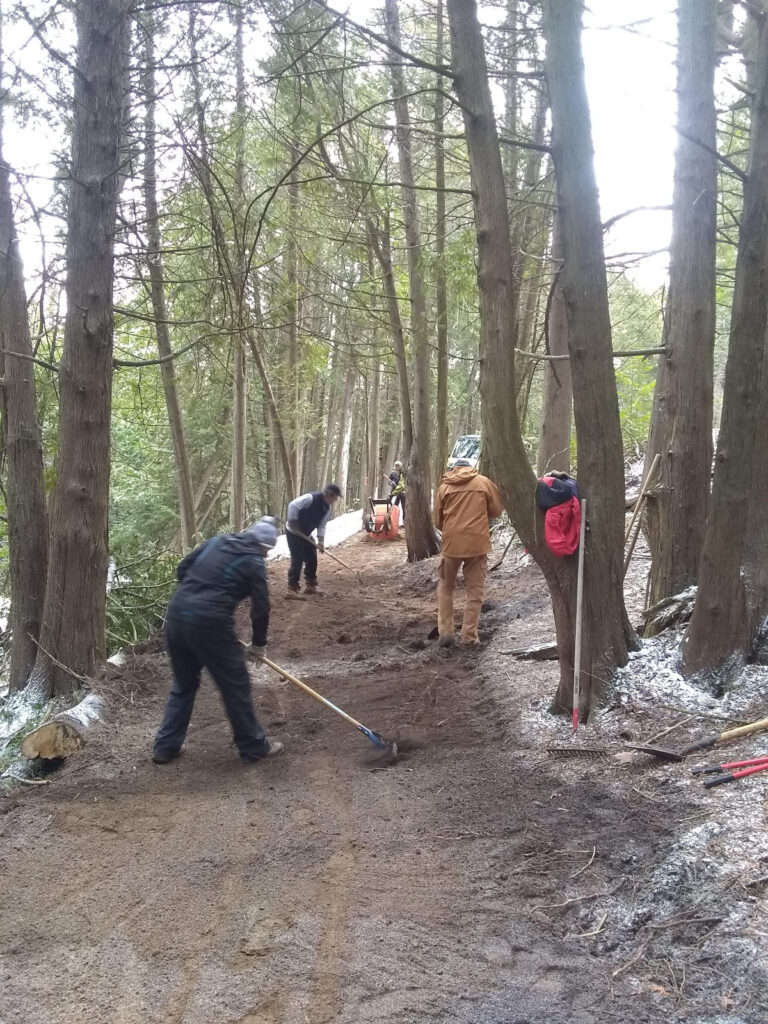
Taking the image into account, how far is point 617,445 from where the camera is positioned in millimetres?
5375

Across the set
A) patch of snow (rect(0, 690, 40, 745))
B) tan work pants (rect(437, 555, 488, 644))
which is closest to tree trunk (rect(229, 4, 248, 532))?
tan work pants (rect(437, 555, 488, 644))

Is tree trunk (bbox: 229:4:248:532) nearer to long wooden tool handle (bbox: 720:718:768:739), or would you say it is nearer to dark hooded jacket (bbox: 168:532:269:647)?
dark hooded jacket (bbox: 168:532:269:647)

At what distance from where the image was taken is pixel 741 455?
5.06 m

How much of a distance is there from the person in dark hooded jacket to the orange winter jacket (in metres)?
3.01

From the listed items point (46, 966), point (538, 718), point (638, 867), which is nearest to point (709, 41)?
point (538, 718)

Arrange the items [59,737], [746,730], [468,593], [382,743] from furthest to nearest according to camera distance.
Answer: [468,593]
[59,737]
[382,743]
[746,730]

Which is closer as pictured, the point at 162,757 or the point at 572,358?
the point at 572,358

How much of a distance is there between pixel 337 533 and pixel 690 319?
15511 mm

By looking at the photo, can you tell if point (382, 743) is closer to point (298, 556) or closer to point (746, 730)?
point (746, 730)

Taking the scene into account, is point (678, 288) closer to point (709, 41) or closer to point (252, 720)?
point (709, 41)

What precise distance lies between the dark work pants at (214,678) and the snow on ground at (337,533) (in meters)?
10.4

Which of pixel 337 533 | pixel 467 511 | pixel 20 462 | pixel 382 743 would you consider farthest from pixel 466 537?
pixel 337 533

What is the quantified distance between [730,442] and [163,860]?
4.28 m

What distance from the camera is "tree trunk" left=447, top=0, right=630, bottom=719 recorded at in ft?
17.0
